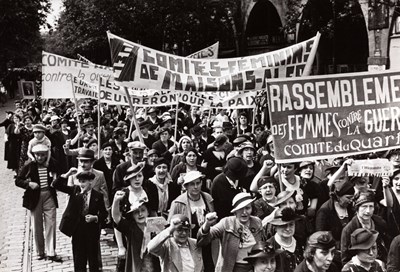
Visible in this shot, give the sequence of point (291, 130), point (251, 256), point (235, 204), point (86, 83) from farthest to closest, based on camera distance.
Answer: point (86, 83), point (291, 130), point (235, 204), point (251, 256)

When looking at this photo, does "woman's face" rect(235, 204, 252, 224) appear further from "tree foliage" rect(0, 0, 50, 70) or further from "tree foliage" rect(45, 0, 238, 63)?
"tree foliage" rect(0, 0, 50, 70)

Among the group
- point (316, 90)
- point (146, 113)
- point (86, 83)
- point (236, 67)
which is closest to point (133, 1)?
point (146, 113)

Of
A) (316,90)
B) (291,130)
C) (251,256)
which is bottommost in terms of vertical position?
(251,256)

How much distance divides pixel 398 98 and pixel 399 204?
1230 mm

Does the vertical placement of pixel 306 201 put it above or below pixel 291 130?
below

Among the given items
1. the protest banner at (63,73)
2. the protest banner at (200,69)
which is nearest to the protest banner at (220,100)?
the protest banner at (63,73)

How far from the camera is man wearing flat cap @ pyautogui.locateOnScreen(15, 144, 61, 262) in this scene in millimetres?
8859

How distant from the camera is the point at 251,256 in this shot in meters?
5.39

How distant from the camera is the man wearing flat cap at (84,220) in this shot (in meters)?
7.59

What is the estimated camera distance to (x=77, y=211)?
7617 mm

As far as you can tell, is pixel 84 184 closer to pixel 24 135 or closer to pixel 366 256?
pixel 366 256

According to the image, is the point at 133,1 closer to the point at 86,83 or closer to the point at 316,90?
the point at 86,83

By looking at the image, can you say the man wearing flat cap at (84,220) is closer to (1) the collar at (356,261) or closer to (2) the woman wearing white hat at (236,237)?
(2) the woman wearing white hat at (236,237)

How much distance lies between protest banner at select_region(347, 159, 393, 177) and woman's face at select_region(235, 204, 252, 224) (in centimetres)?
121
